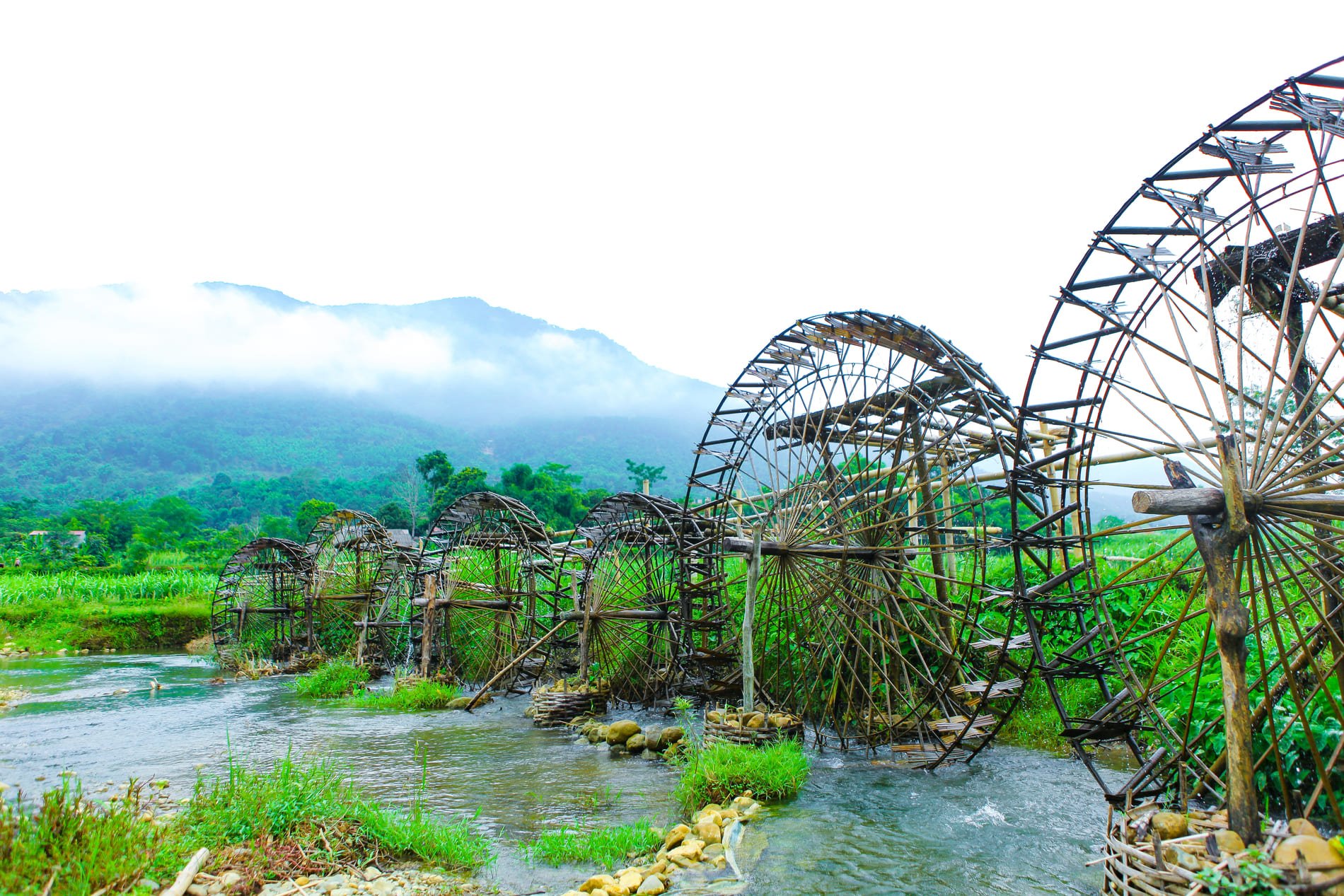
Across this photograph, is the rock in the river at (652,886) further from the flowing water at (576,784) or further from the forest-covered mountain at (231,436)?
the forest-covered mountain at (231,436)

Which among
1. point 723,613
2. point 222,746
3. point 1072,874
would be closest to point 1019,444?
point 1072,874

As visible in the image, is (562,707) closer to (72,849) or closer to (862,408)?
(862,408)

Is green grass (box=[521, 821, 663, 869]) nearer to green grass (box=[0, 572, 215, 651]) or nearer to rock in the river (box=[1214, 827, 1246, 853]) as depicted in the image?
rock in the river (box=[1214, 827, 1246, 853])

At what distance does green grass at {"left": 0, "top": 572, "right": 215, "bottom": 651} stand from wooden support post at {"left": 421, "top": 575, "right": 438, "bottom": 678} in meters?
19.1

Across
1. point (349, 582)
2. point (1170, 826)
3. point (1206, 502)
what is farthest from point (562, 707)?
point (349, 582)

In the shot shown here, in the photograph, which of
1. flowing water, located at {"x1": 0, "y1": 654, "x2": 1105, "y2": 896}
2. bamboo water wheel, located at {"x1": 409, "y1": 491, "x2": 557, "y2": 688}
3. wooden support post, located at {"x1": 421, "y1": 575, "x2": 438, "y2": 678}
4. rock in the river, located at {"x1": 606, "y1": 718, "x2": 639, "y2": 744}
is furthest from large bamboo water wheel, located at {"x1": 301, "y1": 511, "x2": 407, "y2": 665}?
rock in the river, located at {"x1": 606, "y1": 718, "x2": 639, "y2": 744}

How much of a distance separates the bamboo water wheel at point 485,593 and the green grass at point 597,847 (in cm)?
996

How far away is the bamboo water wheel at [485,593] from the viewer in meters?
18.5

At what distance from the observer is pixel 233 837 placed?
696 cm

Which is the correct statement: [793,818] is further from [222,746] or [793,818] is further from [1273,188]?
[222,746]

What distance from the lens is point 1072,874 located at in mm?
6914

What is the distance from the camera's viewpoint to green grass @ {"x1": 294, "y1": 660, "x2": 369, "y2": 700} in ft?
66.5

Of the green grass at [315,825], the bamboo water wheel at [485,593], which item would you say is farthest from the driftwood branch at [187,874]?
the bamboo water wheel at [485,593]

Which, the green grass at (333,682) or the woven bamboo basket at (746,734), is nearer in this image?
the woven bamboo basket at (746,734)
